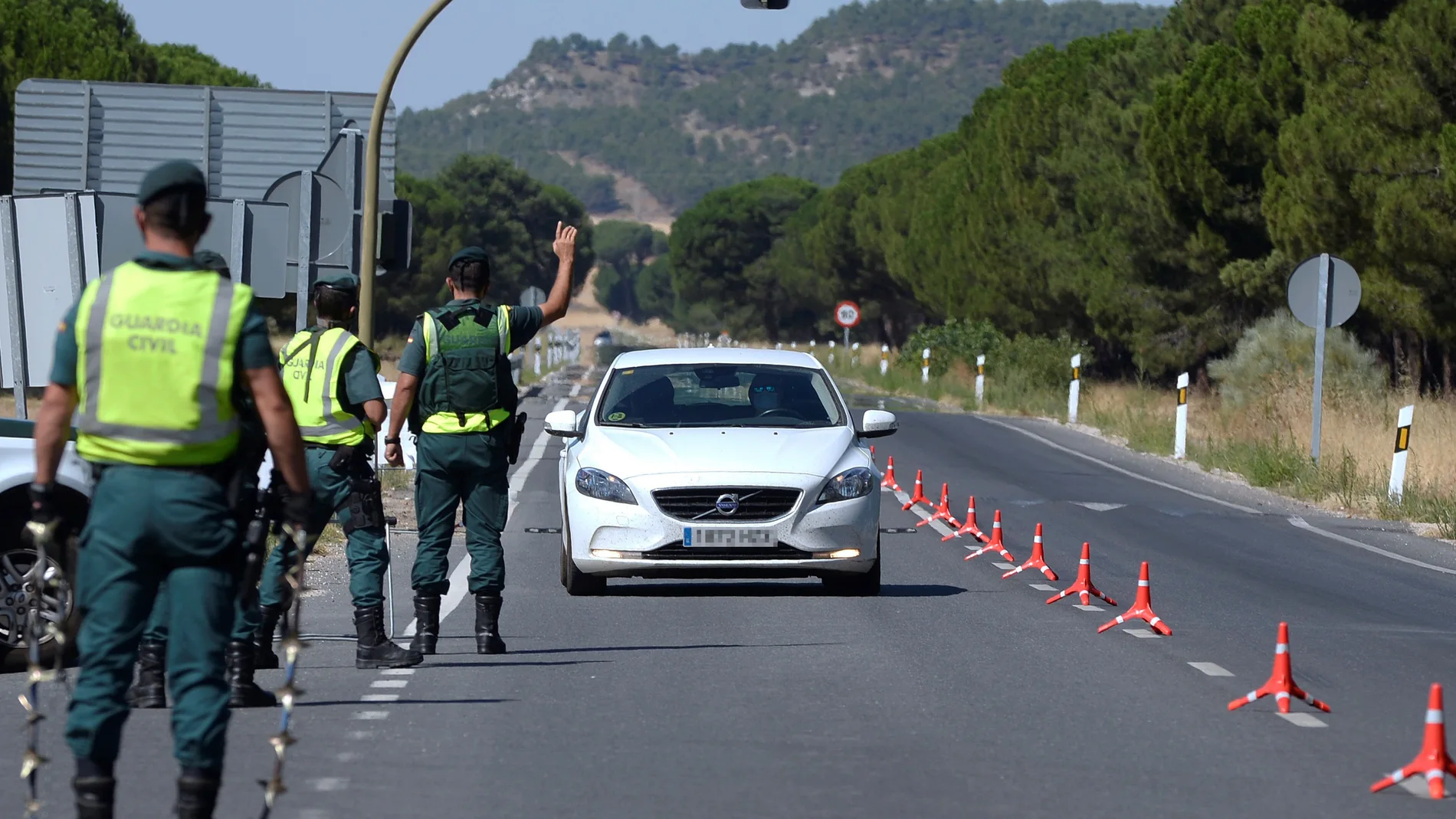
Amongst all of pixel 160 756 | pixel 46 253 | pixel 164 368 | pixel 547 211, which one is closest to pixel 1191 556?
pixel 46 253

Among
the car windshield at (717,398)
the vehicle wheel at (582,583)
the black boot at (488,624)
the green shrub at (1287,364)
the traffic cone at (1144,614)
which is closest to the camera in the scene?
the black boot at (488,624)

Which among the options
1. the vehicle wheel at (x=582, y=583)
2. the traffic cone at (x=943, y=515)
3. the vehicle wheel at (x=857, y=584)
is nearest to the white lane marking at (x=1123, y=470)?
the traffic cone at (x=943, y=515)

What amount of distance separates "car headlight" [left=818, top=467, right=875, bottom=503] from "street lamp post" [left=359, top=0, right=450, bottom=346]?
649 cm

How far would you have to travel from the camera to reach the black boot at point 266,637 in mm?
9297

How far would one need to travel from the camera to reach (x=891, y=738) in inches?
317

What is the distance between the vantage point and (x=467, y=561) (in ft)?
49.6

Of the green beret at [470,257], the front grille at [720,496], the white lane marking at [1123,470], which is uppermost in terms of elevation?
the green beret at [470,257]

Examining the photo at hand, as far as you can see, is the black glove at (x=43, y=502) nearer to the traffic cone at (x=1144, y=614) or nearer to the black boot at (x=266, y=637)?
the black boot at (x=266, y=637)

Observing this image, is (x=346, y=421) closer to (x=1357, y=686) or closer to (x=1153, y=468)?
(x=1357, y=686)

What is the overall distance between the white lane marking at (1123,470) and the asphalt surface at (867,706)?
596 centimetres

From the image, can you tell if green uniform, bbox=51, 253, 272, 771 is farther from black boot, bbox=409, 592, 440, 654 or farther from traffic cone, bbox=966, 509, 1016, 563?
traffic cone, bbox=966, 509, 1016, 563

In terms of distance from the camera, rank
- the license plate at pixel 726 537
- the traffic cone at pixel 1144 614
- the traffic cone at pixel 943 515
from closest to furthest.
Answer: the traffic cone at pixel 1144 614 < the license plate at pixel 726 537 < the traffic cone at pixel 943 515

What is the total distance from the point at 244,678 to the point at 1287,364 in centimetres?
2694

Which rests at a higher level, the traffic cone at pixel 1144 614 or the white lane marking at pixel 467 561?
the traffic cone at pixel 1144 614
